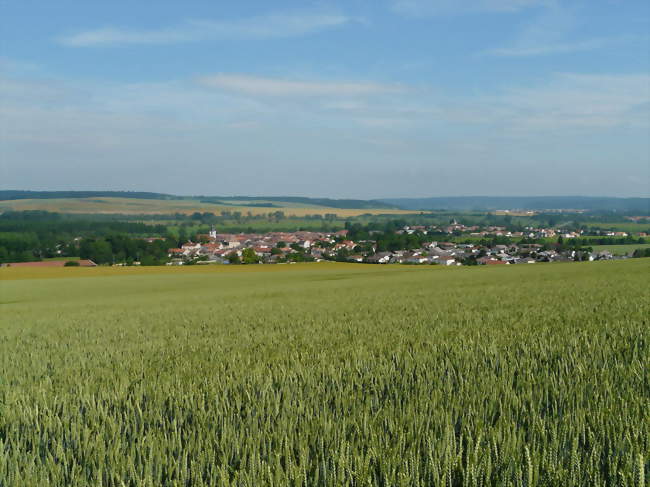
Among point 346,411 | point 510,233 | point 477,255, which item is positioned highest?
point 346,411

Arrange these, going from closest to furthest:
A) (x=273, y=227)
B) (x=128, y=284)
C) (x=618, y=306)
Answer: (x=618, y=306) → (x=128, y=284) → (x=273, y=227)

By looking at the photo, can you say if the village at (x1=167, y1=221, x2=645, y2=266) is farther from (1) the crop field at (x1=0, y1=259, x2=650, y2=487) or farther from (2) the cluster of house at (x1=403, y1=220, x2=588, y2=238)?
(1) the crop field at (x1=0, y1=259, x2=650, y2=487)

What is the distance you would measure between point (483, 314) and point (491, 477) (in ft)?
25.5

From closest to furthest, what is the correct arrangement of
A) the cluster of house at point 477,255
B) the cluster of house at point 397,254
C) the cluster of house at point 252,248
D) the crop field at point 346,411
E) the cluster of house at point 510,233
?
the crop field at point 346,411
the cluster of house at point 477,255
the cluster of house at point 397,254
the cluster of house at point 252,248
the cluster of house at point 510,233

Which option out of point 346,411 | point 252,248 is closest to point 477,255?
point 252,248

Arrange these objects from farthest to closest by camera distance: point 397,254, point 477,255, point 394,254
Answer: point 394,254, point 397,254, point 477,255

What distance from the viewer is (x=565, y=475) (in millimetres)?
2355

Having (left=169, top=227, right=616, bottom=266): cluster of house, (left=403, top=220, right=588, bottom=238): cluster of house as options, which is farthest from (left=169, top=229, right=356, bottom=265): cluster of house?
(left=403, top=220, right=588, bottom=238): cluster of house

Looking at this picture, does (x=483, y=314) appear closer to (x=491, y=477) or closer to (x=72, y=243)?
(x=491, y=477)

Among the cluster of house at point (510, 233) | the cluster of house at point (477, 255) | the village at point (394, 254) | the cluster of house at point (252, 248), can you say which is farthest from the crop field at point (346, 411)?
the cluster of house at point (510, 233)

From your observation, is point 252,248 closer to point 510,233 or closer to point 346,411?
point 510,233

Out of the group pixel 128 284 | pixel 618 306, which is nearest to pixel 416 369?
pixel 618 306

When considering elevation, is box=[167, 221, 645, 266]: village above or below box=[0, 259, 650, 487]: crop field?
below

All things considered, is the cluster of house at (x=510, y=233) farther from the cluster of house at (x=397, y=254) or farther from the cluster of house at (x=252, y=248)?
the cluster of house at (x=252, y=248)
